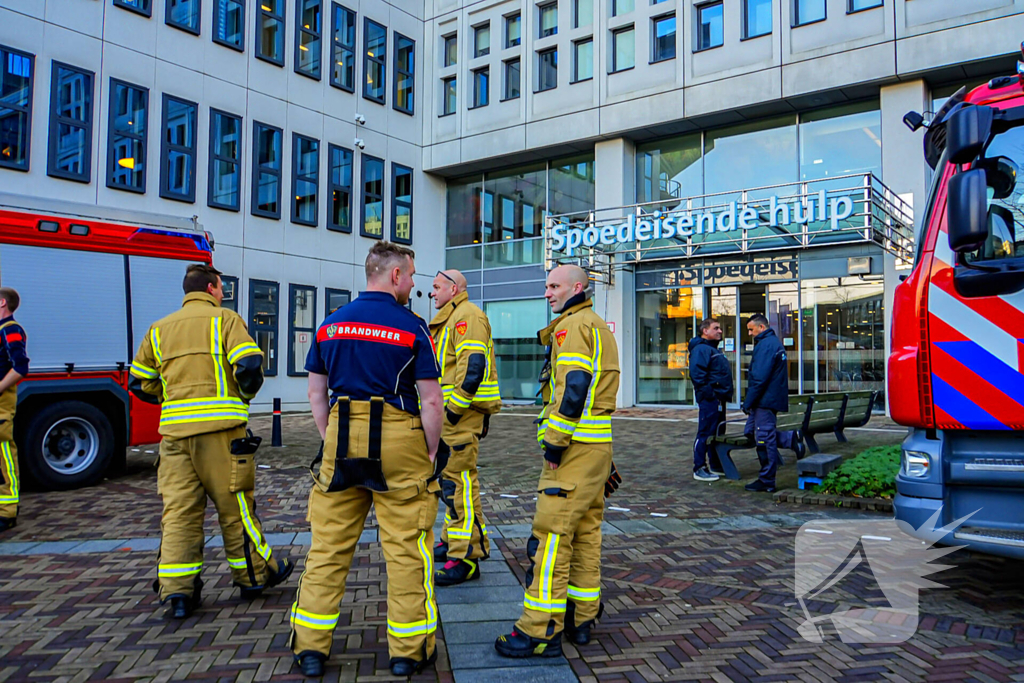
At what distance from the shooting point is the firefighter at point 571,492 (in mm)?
3463

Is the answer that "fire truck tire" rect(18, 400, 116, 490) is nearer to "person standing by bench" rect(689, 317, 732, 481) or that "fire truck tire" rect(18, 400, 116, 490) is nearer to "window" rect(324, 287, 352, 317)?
"person standing by bench" rect(689, 317, 732, 481)

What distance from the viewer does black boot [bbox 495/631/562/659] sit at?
342 centimetres

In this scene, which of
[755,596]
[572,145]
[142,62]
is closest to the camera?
[755,596]

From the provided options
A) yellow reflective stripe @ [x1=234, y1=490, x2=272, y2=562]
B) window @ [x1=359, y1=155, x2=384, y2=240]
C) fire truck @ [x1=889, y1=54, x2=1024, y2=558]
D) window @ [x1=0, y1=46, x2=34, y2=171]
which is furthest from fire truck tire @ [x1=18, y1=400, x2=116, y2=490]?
window @ [x1=359, y1=155, x2=384, y2=240]

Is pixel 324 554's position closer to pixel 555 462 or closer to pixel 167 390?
pixel 555 462

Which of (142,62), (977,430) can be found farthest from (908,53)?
(142,62)

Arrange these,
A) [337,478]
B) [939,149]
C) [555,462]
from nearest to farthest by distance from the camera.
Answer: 1. [337,478]
2. [555,462]
3. [939,149]

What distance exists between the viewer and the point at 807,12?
16719mm

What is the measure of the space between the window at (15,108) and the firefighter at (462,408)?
1424 cm

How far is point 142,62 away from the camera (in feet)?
55.5

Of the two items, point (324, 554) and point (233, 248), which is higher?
point (233, 248)

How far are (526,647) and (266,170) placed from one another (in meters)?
18.2

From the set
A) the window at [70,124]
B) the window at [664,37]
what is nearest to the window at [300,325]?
the window at [70,124]

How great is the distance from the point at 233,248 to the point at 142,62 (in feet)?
15.2
